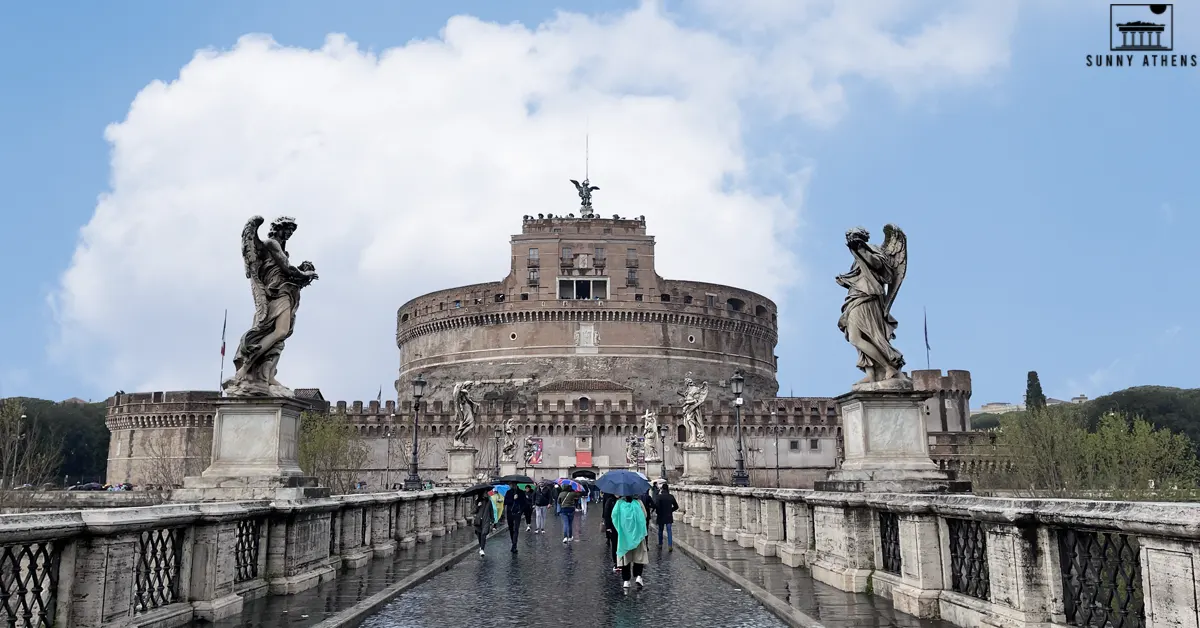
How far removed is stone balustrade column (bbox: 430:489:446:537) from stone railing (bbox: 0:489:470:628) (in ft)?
21.2

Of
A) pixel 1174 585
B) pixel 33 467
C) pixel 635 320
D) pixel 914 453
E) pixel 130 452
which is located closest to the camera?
pixel 1174 585

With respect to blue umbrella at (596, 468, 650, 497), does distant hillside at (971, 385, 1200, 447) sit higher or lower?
higher

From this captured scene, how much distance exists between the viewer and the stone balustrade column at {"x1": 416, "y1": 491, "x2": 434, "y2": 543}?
1611 cm

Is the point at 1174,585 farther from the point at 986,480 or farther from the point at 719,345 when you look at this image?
the point at 719,345

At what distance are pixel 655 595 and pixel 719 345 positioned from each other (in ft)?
244

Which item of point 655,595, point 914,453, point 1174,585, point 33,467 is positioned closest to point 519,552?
point 655,595

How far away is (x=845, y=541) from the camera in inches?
340

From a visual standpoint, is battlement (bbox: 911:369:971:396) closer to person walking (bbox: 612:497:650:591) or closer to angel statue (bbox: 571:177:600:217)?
angel statue (bbox: 571:177:600:217)

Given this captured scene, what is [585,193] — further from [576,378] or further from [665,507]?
[665,507]

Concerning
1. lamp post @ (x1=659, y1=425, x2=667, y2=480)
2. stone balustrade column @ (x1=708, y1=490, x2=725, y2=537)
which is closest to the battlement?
lamp post @ (x1=659, y1=425, x2=667, y2=480)

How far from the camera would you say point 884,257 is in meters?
9.34

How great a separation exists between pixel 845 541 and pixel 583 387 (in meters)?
65.0

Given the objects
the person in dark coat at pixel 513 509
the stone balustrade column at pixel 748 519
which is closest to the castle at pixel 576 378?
the person in dark coat at pixel 513 509

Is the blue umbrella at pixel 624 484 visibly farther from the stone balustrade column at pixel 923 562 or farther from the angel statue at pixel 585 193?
the angel statue at pixel 585 193
